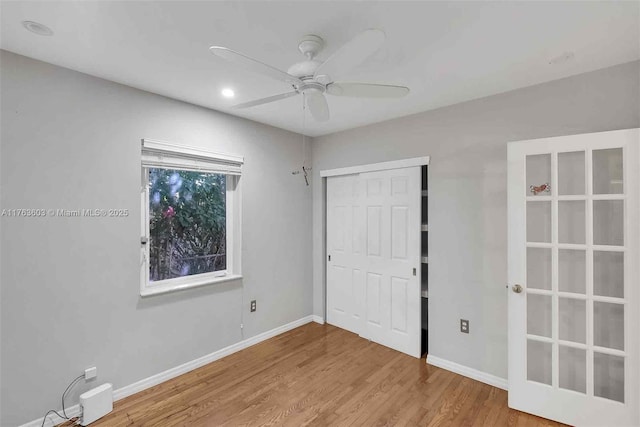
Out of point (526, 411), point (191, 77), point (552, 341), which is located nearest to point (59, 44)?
point (191, 77)

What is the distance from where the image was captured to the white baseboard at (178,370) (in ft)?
6.81

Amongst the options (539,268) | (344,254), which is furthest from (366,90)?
(344,254)

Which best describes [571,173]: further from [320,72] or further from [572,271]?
[320,72]

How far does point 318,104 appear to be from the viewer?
1823 millimetres

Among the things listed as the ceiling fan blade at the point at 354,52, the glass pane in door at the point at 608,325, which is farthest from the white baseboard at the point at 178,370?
the glass pane in door at the point at 608,325

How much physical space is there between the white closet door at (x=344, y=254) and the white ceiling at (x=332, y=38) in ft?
5.15

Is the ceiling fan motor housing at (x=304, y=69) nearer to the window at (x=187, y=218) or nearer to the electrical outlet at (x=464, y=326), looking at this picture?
the window at (x=187, y=218)

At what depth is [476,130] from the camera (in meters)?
2.67

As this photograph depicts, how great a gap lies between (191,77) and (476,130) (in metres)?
2.45

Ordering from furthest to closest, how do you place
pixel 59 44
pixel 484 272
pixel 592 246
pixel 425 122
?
pixel 425 122 → pixel 484 272 → pixel 592 246 → pixel 59 44

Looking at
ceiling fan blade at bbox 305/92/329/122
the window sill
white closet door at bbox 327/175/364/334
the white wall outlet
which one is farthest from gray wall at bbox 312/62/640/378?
the white wall outlet

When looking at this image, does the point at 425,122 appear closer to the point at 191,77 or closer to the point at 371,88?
the point at 371,88

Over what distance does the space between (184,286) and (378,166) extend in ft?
7.69

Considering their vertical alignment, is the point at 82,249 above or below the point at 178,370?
above
